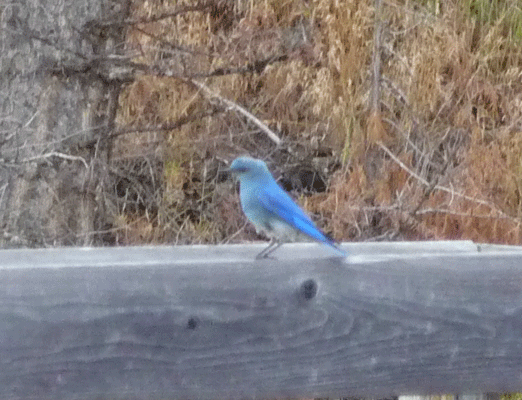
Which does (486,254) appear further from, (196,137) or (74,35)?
(196,137)

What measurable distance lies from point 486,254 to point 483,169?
11.0 ft

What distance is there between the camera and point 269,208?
8.34 ft

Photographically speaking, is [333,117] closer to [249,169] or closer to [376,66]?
[376,66]

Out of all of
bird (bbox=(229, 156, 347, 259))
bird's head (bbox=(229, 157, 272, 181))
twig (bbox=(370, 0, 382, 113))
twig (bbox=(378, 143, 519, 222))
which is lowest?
twig (bbox=(378, 143, 519, 222))

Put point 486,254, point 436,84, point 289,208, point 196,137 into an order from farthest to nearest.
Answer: point 196,137, point 436,84, point 289,208, point 486,254

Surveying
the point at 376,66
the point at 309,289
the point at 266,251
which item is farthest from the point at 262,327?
the point at 376,66

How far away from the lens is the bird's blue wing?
2.26 metres

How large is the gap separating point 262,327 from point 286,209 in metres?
1.27

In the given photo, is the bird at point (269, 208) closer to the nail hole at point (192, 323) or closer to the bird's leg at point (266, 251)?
the bird's leg at point (266, 251)

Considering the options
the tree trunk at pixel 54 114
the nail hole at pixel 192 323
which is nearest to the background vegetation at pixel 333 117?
the tree trunk at pixel 54 114

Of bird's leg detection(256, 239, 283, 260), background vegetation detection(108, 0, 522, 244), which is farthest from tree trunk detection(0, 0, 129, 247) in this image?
bird's leg detection(256, 239, 283, 260)

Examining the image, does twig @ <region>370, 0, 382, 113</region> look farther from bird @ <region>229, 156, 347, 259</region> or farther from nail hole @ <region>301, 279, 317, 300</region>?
nail hole @ <region>301, 279, 317, 300</region>

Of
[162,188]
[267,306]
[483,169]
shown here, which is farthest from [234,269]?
[162,188]

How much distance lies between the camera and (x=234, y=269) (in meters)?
1.23
